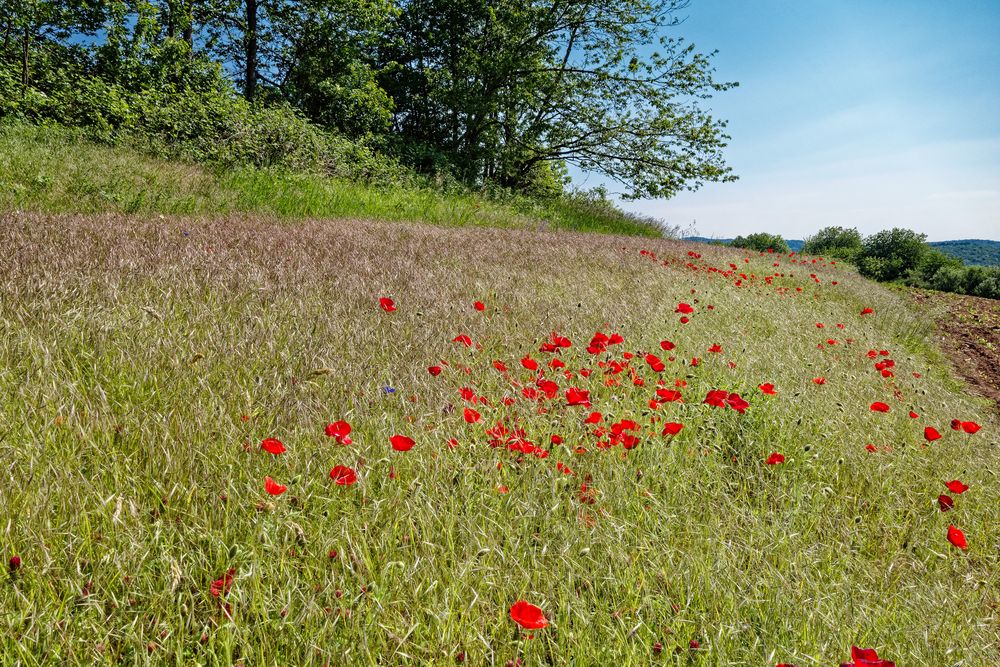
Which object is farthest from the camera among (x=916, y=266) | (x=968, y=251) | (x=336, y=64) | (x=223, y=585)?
(x=968, y=251)

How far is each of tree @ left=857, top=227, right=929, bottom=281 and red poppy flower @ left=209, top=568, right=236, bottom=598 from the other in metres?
29.3

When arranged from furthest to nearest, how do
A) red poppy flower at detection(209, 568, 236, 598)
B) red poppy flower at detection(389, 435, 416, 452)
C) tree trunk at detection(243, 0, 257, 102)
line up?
tree trunk at detection(243, 0, 257, 102), red poppy flower at detection(389, 435, 416, 452), red poppy flower at detection(209, 568, 236, 598)

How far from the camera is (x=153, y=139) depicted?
10.8 metres

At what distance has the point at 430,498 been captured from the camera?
154 cm

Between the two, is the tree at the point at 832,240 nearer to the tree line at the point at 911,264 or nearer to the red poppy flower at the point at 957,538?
the tree line at the point at 911,264

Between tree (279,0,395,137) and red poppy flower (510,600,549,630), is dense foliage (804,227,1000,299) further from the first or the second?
red poppy flower (510,600,549,630)

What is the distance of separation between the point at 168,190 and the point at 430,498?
771 cm

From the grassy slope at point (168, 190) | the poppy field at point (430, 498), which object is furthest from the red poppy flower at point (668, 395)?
the grassy slope at point (168, 190)

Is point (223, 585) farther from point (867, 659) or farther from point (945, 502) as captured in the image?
point (945, 502)

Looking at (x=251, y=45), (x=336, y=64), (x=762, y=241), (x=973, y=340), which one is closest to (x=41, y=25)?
(x=251, y=45)

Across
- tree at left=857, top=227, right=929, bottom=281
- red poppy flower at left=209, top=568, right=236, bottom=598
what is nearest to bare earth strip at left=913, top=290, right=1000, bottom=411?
red poppy flower at left=209, top=568, right=236, bottom=598

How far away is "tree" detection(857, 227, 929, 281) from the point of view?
80.5ft

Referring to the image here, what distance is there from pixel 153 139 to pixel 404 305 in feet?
35.8

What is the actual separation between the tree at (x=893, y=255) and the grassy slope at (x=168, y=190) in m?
21.2
